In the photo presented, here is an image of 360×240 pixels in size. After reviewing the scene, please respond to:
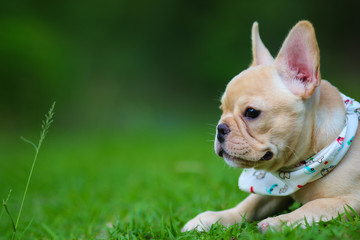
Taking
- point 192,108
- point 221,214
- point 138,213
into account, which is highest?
point 221,214

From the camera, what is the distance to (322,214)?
8.21ft

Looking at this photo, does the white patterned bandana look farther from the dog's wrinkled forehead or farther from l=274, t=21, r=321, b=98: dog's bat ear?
the dog's wrinkled forehead

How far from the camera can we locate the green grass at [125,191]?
291 centimetres

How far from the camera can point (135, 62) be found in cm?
1794

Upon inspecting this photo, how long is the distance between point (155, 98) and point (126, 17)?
4.02 m

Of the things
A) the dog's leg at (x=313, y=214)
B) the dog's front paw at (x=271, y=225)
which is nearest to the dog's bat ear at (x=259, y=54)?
the dog's leg at (x=313, y=214)

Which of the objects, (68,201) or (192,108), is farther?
(192,108)

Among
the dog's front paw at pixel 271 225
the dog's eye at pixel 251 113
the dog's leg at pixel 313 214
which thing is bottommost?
the dog's front paw at pixel 271 225

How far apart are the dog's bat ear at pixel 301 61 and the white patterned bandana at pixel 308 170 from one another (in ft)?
1.14

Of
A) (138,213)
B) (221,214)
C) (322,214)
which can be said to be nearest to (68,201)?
(138,213)

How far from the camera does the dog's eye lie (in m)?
2.66

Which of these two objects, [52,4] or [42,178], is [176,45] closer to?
[52,4]

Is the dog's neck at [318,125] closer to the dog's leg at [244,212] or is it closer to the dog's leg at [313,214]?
the dog's leg at [313,214]

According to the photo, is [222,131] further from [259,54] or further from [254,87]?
[259,54]
